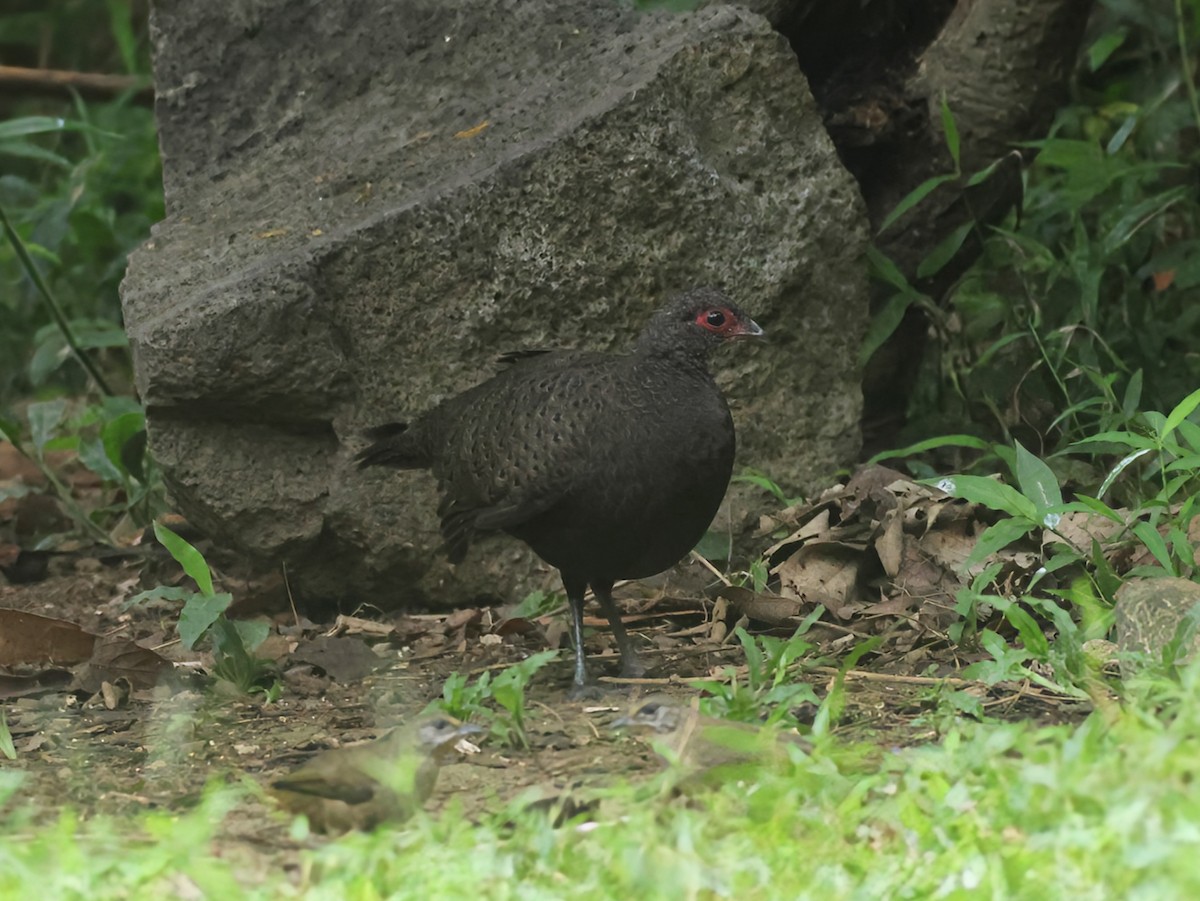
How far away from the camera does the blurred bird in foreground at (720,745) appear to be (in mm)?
3080

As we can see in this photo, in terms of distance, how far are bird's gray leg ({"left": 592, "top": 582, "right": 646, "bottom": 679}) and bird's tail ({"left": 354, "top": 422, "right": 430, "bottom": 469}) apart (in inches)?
26.6

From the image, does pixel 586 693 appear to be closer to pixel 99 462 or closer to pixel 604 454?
pixel 604 454

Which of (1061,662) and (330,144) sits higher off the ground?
(330,144)

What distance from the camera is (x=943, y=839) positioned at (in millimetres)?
2678

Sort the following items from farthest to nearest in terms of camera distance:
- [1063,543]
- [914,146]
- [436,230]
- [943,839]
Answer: [914,146] → [436,230] → [1063,543] → [943,839]

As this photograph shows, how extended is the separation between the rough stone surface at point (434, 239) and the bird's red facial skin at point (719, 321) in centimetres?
56

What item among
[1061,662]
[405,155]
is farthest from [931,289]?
[1061,662]

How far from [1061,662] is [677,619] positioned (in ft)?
A: 4.82

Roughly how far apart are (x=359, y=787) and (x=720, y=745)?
70 cm

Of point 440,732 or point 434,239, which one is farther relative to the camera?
point 434,239

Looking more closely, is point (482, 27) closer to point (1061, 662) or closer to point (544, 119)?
point (544, 119)

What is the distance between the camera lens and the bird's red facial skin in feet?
14.6

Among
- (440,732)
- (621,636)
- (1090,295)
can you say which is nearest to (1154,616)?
(621,636)

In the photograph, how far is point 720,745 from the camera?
3143 mm
